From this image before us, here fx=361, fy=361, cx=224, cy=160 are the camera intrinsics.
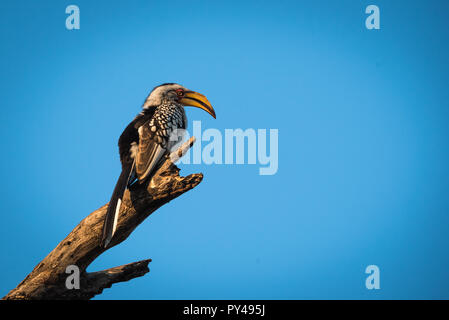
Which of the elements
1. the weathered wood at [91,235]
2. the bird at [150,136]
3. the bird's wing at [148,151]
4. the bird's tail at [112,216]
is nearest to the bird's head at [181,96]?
the bird at [150,136]

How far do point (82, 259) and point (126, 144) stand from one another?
144cm

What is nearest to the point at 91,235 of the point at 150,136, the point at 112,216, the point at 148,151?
the point at 112,216

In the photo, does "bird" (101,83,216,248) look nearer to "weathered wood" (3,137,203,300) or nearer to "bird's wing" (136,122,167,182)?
"bird's wing" (136,122,167,182)

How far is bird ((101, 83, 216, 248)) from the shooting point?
12.7ft

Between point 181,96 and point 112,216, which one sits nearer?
point 112,216

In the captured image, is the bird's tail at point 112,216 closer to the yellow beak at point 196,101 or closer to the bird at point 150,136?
the bird at point 150,136

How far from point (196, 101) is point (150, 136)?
126 centimetres

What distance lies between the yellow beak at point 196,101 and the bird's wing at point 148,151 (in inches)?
38.6

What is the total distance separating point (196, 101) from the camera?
5.45 metres

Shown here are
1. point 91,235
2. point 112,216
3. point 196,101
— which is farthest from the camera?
point 196,101

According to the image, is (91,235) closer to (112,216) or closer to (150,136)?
(112,216)
